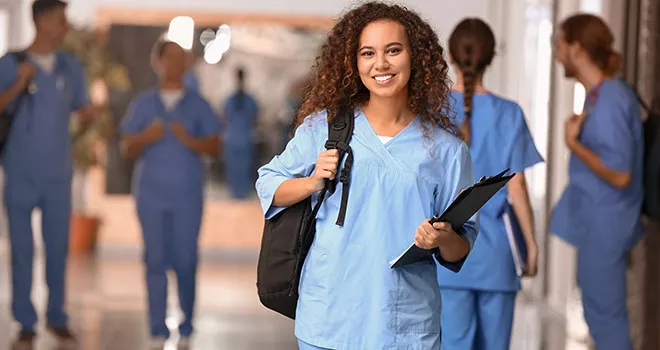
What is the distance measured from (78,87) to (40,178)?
537 mm

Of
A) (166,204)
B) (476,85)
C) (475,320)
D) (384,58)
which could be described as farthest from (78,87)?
(384,58)

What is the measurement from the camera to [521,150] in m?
3.74

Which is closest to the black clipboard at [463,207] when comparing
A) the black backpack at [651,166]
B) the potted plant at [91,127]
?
the black backpack at [651,166]

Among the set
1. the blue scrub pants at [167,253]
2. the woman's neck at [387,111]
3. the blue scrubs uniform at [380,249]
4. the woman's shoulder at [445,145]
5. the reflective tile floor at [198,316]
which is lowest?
the reflective tile floor at [198,316]

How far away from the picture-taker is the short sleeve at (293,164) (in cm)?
263

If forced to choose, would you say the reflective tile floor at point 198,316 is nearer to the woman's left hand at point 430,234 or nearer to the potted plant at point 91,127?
the potted plant at point 91,127

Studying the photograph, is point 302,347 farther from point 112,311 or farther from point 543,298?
point 543,298

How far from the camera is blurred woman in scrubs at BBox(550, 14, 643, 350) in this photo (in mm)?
4309

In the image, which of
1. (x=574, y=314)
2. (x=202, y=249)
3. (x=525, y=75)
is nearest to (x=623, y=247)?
(x=574, y=314)

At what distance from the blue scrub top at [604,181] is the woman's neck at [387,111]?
6.31 ft

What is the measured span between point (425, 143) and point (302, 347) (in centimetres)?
55

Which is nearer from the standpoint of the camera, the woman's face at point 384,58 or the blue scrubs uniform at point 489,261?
the woman's face at point 384,58

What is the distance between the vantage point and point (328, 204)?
2.60 m

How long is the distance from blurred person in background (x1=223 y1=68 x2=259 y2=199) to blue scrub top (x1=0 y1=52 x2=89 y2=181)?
392cm
